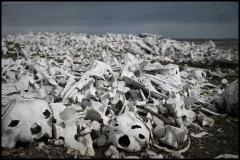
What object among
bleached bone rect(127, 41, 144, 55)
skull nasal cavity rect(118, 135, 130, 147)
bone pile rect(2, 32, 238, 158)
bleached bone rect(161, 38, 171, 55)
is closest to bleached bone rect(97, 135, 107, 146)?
bone pile rect(2, 32, 238, 158)

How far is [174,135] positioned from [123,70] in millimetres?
2311

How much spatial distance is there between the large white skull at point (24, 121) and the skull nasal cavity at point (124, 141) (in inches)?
44.6

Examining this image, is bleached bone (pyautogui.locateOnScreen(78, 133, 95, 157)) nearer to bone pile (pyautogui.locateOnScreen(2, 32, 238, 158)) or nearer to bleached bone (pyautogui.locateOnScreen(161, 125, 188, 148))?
bone pile (pyautogui.locateOnScreen(2, 32, 238, 158))

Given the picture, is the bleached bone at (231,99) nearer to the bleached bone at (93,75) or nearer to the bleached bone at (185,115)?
the bleached bone at (185,115)

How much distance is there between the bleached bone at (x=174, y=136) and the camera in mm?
3793

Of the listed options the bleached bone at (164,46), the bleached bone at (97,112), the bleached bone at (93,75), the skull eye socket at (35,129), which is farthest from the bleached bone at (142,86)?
the bleached bone at (164,46)

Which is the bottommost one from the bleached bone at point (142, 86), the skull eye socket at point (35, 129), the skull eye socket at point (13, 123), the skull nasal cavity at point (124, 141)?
the skull nasal cavity at point (124, 141)

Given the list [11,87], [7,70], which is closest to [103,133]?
[11,87]

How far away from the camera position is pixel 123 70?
18.4ft

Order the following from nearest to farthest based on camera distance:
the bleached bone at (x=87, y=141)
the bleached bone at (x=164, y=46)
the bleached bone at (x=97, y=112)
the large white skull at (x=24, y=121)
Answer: the large white skull at (x=24, y=121)
the bleached bone at (x=87, y=141)
the bleached bone at (x=97, y=112)
the bleached bone at (x=164, y=46)

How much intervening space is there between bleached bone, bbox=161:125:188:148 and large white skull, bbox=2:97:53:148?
1.97 meters

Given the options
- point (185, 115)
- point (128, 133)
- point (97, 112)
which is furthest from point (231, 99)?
point (97, 112)

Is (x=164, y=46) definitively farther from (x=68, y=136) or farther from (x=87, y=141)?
(x=68, y=136)

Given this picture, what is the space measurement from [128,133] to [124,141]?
22 cm
